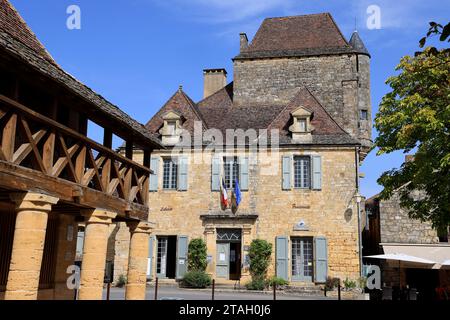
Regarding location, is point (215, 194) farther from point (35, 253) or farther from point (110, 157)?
point (35, 253)

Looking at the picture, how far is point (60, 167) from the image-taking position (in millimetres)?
8055

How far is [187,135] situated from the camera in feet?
72.4

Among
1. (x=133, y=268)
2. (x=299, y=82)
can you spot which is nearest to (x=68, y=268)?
(x=133, y=268)

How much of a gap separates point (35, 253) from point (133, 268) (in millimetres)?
4373

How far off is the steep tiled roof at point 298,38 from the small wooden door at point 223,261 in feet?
33.4

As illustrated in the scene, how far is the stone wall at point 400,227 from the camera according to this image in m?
20.3

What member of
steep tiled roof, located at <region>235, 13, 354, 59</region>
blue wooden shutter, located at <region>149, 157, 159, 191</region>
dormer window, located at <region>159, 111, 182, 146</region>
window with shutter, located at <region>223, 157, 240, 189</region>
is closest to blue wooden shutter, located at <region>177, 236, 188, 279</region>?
blue wooden shutter, located at <region>149, 157, 159, 191</region>

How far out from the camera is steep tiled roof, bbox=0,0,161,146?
7051 mm

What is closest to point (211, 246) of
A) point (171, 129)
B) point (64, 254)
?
point (171, 129)

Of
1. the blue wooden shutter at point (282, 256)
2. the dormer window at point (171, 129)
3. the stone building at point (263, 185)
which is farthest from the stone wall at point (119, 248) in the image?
the blue wooden shutter at point (282, 256)

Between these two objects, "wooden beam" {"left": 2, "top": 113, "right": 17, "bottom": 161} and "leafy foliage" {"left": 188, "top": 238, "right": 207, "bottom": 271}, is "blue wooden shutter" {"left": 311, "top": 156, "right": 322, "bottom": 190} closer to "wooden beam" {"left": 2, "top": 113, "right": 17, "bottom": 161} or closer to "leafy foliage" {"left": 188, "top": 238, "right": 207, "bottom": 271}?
"leafy foliage" {"left": 188, "top": 238, "right": 207, "bottom": 271}

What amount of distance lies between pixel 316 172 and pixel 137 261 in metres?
10.7

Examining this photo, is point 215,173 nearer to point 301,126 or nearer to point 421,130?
point 301,126
